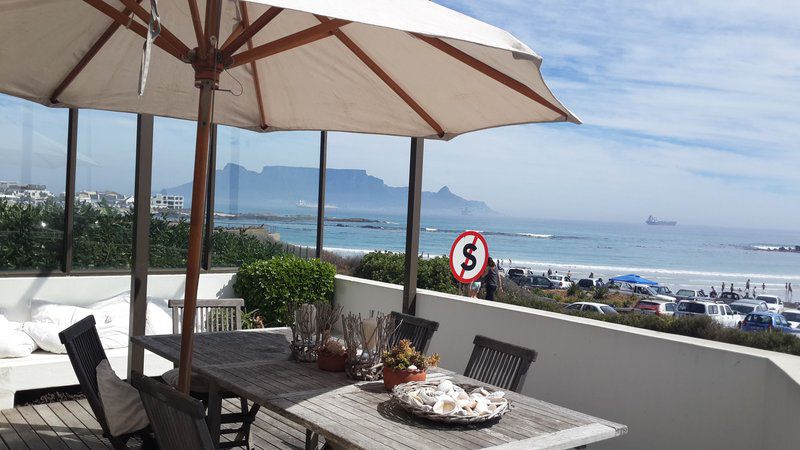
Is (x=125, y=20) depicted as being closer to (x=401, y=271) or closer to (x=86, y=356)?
(x=86, y=356)

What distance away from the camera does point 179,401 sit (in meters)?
2.38

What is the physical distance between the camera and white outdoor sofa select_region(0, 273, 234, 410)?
17.1 ft

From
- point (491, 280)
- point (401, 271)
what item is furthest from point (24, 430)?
point (491, 280)

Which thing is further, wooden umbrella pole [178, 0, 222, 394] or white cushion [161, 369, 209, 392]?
white cushion [161, 369, 209, 392]

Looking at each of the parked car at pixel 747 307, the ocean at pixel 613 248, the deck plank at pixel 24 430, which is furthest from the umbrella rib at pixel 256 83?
the ocean at pixel 613 248

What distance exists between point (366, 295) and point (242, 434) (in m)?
2.88

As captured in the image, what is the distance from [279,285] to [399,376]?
422 cm

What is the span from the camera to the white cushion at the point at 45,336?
555 cm

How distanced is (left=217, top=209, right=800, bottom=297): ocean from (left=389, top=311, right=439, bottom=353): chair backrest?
1835 inches

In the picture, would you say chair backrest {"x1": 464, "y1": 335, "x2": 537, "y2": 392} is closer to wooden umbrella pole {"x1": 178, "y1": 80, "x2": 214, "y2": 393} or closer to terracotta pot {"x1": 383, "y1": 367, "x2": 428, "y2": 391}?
terracotta pot {"x1": 383, "y1": 367, "x2": 428, "y2": 391}

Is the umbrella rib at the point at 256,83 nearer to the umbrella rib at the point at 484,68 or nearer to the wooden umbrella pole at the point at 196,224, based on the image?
the wooden umbrella pole at the point at 196,224

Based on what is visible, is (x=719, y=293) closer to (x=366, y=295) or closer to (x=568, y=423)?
(x=366, y=295)

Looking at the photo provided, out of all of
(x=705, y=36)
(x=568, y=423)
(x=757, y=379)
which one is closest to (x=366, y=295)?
(x=757, y=379)

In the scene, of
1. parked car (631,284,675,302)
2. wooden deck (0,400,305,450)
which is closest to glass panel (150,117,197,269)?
Answer: wooden deck (0,400,305,450)
